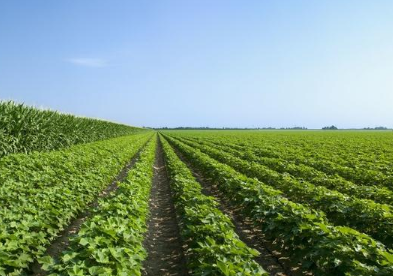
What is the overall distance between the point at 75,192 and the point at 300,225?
247 inches

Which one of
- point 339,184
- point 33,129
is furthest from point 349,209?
point 33,129

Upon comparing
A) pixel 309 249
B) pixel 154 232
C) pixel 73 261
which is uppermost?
pixel 73 261

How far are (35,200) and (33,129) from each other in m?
10.6

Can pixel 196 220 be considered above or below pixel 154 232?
above

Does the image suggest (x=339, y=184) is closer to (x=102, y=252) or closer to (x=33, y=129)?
(x=102, y=252)

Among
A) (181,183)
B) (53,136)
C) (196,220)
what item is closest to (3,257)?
(196,220)

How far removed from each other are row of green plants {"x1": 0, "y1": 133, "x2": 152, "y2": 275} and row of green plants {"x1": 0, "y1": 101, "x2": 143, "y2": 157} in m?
1.91

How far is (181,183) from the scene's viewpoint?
11484 millimetres

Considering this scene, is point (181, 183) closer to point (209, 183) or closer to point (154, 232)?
point (154, 232)

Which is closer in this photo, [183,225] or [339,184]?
[183,225]

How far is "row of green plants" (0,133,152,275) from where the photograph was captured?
522cm

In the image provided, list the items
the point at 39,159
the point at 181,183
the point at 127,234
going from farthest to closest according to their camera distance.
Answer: the point at 39,159 < the point at 181,183 < the point at 127,234

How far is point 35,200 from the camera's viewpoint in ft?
24.5

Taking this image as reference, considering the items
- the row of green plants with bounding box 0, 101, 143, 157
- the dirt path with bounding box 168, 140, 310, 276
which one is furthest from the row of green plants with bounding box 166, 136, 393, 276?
the row of green plants with bounding box 0, 101, 143, 157
